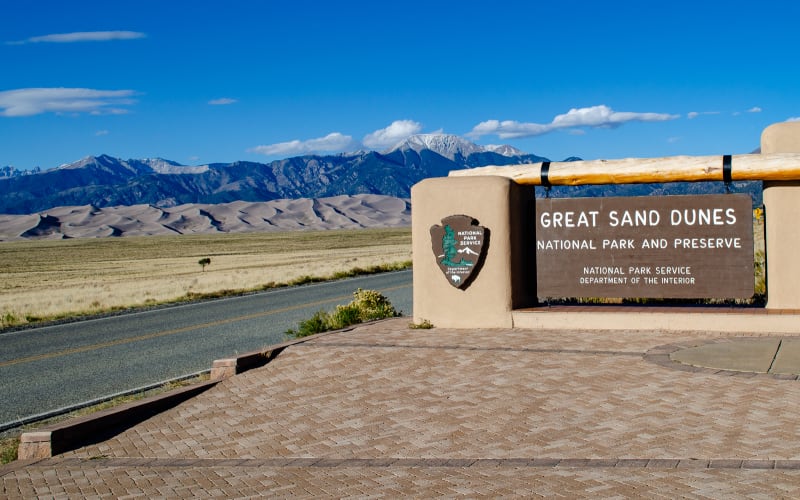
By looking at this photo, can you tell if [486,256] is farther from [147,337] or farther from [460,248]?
[147,337]

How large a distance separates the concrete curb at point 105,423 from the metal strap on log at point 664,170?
195 inches

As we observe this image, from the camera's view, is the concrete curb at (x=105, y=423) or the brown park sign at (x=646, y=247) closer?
the concrete curb at (x=105, y=423)

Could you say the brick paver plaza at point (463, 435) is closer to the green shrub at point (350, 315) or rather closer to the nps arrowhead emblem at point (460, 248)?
the nps arrowhead emblem at point (460, 248)

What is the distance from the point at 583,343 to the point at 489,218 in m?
2.54

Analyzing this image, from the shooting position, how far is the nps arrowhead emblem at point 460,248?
477 inches

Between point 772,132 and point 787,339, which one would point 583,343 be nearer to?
point 787,339

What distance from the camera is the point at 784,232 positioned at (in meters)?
11.2

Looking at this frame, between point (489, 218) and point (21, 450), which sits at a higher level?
point (489, 218)

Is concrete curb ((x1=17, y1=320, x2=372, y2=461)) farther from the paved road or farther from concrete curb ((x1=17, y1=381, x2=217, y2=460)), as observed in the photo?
the paved road

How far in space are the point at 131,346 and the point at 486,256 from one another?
6119 mm

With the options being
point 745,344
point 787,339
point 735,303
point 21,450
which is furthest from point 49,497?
point 735,303

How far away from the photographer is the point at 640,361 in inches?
363

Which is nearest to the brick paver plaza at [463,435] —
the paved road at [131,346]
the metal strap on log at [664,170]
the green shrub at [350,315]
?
the paved road at [131,346]

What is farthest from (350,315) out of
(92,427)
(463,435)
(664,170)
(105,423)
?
(463,435)
